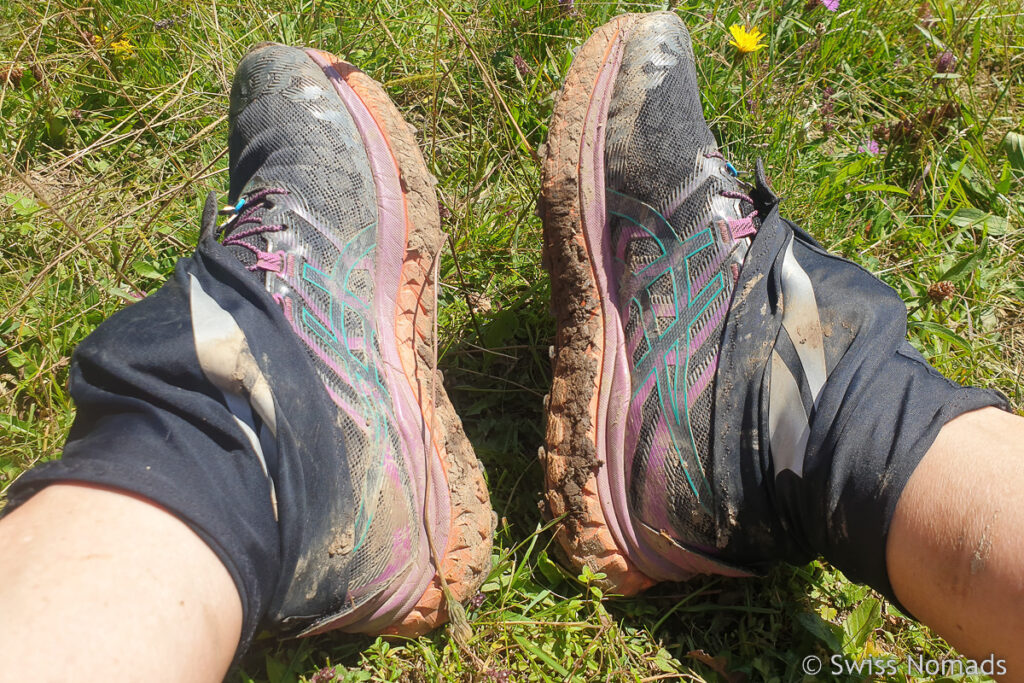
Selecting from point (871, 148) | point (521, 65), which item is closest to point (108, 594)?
point (521, 65)

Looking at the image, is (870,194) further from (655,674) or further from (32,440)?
(32,440)

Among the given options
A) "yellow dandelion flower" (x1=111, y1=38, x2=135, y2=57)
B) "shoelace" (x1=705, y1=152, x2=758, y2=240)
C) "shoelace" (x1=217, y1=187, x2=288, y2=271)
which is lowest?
"shoelace" (x1=217, y1=187, x2=288, y2=271)

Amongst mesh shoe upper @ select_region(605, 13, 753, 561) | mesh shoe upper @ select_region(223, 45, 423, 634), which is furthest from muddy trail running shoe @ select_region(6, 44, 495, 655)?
mesh shoe upper @ select_region(605, 13, 753, 561)

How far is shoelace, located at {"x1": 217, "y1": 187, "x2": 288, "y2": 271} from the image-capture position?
1.49 m

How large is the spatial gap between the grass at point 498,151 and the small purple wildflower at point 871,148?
0.8 inches

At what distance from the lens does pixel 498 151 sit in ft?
6.90

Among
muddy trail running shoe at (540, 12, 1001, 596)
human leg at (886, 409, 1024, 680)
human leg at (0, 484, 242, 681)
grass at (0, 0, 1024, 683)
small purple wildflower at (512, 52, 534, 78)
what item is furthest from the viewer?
small purple wildflower at (512, 52, 534, 78)

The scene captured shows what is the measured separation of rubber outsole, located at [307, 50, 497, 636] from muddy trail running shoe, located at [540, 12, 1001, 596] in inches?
7.0

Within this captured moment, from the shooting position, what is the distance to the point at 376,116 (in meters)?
1.86

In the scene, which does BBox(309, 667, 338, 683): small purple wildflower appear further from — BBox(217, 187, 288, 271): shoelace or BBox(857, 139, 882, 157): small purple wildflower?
BBox(857, 139, 882, 157): small purple wildflower

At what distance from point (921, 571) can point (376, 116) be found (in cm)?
153

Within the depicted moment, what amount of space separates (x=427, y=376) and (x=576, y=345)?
13.4 inches

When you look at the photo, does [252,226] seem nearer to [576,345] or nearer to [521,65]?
[576,345]

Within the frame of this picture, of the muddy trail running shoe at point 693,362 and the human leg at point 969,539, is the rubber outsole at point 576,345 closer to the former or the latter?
the muddy trail running shoe at point 693,362
